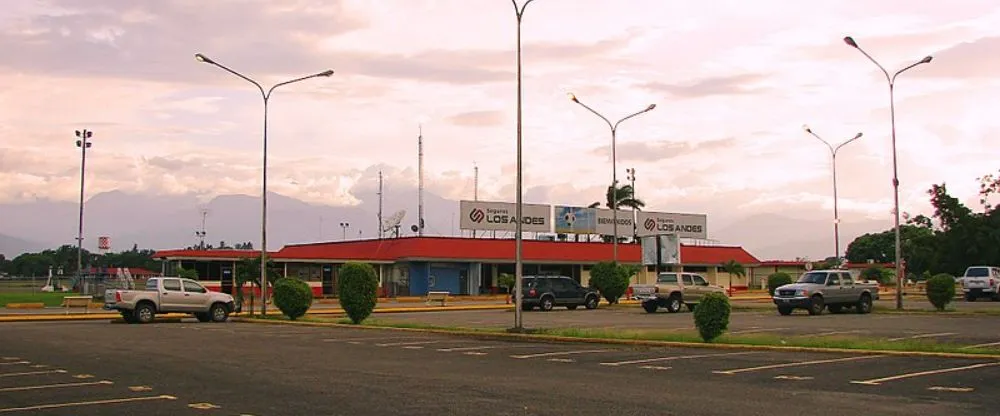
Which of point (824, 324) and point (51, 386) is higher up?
point (824, 324)

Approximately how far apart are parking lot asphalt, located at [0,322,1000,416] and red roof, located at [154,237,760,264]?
38.3 m

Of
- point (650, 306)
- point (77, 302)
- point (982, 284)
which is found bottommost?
point (650, 306)

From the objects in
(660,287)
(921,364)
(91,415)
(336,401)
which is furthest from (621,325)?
(91,415)

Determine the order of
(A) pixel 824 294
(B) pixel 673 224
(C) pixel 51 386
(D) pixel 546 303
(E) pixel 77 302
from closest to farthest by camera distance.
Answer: (C) pixel 51 386
(A) pixel 824 294
(E) pixel 77 302
(D) pixel 546 303
(B) pixel 673 224

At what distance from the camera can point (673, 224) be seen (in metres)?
86.2

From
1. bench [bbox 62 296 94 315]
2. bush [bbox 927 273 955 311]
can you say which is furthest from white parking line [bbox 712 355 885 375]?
bench [bbox 62 296 94 315]

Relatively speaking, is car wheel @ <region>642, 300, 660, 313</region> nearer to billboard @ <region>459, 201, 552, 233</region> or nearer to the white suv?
the white suv

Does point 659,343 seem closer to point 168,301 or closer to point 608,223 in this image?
point 168,301

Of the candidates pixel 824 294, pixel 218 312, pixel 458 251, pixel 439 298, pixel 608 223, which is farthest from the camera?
pixel 608 223

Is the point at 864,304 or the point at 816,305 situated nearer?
the point at 816,305

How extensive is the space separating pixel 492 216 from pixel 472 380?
57329 mm

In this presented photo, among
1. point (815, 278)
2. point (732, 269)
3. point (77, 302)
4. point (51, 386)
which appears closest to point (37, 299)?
point (77, 302)

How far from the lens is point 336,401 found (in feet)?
38.9

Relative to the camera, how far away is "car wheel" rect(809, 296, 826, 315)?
3516cm
